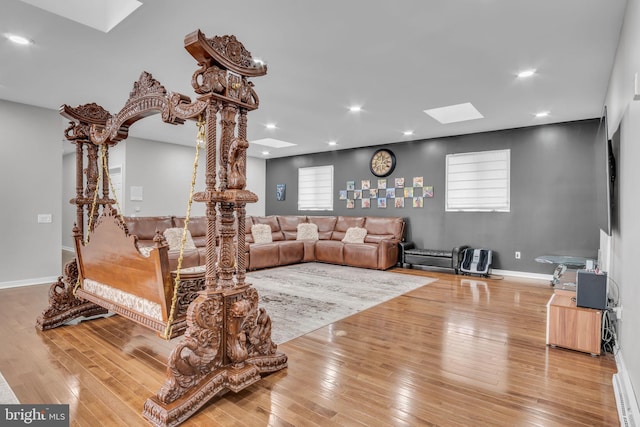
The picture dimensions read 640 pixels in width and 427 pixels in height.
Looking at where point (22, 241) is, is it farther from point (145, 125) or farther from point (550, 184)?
point (550, 184)

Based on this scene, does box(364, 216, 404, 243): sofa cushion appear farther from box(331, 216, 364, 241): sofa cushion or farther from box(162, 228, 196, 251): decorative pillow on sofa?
box(162, 228, 196, 251): decorative pillow on sofa

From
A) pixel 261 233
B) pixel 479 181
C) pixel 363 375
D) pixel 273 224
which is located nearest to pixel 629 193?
pixel 363 375

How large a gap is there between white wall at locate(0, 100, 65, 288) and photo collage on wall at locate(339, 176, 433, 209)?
5.57 meters

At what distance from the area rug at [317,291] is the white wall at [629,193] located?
7.49 feet

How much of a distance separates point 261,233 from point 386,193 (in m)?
2.89

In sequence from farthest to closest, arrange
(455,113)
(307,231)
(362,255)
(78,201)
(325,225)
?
1. (325,225)
2. (307,231)
3. (362,255)
4. (455,113)
5. (78,201)

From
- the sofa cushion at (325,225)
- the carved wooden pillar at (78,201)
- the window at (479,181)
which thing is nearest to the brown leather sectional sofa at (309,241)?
the sofa cushion at (325,225)

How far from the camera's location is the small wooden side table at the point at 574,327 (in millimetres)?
2631

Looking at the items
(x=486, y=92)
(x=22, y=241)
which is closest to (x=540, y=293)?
(x=486, y=92)

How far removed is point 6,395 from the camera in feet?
6.48

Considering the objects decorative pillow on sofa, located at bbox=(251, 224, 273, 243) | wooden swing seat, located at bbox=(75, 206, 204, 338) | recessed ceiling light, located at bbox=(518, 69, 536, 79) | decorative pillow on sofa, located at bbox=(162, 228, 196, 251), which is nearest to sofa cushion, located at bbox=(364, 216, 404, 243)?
decorative pillow on sofa, located at bbox=(251, 224, 273, 243)

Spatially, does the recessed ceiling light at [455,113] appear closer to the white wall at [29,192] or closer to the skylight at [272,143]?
the skylight at [272,143]

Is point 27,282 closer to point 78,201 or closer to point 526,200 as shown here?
point 78,201

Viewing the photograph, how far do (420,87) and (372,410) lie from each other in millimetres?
3477
